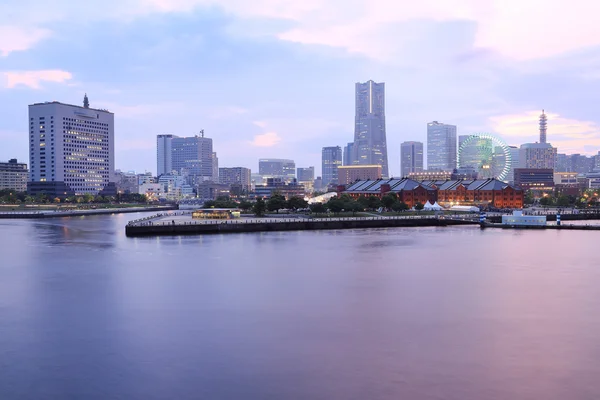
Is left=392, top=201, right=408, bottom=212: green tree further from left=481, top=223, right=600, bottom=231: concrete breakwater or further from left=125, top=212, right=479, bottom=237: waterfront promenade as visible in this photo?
left=481, top=223, right=600, bottom=231: concrete breakwater

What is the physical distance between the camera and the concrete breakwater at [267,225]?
60031mm

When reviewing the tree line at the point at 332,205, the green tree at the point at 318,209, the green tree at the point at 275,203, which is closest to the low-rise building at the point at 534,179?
the tree line at the point at 332,205

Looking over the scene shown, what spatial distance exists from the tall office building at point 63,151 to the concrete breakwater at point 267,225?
112 meters

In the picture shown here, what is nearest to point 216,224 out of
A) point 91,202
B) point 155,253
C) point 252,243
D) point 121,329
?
point 252,243

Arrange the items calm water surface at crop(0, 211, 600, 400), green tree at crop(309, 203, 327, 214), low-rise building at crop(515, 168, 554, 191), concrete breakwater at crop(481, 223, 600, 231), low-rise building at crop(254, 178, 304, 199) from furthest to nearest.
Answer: low-rise building at crop(515, 168, 554, 191)
low-rise building at crop(254, 178, 304, 199)
green tree at crop(309, 203, 327, 214)
concrete breakwater at crop(481, 223, 600, 231)
calm water surface at crop(0, 211, 600, 400)

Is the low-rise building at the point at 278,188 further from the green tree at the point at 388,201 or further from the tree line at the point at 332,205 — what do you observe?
the green tree at the point at 388,201

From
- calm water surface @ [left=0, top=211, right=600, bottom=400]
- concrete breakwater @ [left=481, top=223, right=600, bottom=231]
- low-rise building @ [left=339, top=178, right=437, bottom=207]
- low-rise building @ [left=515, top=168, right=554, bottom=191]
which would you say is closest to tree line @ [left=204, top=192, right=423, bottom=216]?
low-rise building @ [left=339, top=178, right=437, bottom=207]

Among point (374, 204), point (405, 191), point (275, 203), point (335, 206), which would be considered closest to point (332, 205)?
point (335, 206)

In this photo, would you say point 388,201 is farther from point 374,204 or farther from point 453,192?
point 453,192

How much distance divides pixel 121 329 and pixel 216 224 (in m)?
41.6

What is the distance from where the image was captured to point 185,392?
1562 centimetres

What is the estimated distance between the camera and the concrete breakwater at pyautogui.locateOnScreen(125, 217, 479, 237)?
60031 millimetres

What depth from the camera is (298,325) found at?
22.6 metres

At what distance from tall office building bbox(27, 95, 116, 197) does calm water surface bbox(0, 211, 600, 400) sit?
435ft
